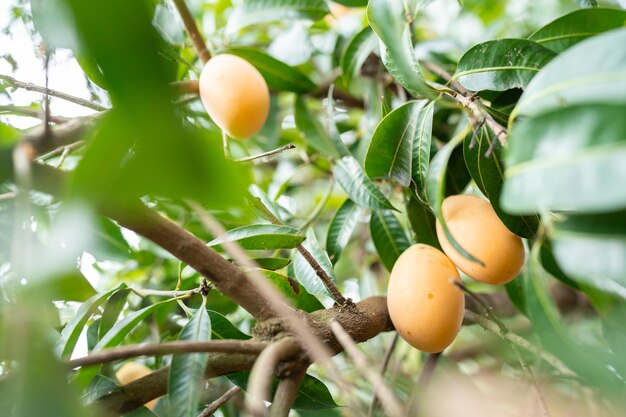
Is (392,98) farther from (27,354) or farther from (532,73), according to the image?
(27,354)

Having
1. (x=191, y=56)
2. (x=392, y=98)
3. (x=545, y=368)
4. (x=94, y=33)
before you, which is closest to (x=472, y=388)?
(x=545, y=368)

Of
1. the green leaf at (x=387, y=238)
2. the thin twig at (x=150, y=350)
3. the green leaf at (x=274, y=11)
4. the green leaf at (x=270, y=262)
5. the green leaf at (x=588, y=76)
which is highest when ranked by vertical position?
the green leaf at (x=274, y=11)

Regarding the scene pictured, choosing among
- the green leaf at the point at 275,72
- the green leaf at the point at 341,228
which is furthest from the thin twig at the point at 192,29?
the green leaf at the point at 341,228

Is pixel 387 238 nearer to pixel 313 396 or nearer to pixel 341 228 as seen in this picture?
pixel 341 228

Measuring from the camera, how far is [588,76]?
32 cm

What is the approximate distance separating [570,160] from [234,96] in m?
0.38

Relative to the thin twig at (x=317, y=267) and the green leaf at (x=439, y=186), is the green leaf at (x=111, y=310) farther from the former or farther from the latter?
the green leaf at (x=439, y=186)

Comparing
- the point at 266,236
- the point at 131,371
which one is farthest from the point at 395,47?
the point at 131,371

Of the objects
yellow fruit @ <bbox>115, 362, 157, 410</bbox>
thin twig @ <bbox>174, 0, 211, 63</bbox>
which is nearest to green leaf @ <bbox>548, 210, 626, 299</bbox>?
thin twig @ <bbox>174, 0, 211, 63</bbox>

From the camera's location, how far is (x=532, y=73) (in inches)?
19.6

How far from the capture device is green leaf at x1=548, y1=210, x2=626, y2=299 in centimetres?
29

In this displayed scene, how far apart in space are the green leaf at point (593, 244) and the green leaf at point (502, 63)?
8.6 inches

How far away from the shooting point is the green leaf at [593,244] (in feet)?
0.95

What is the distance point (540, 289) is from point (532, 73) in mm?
220
